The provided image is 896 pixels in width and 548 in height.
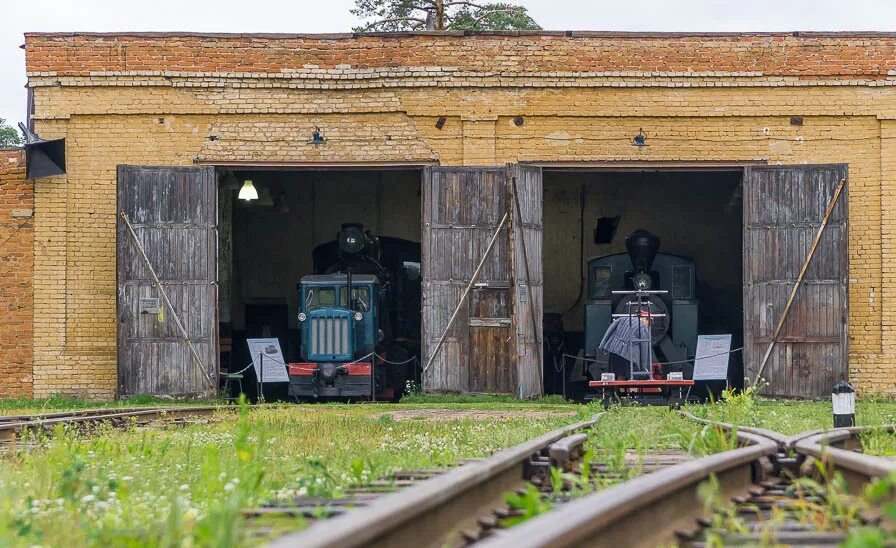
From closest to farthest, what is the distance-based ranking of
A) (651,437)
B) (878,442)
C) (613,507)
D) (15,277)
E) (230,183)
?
(613,507), (878,442), (651,437), (15,277), (230,183)

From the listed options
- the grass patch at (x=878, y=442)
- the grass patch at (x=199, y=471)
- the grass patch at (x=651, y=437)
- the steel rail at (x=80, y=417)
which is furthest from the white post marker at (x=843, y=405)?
the steel rail at (x=80, y=417)

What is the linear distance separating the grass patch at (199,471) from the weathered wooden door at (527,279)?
25.6 ft

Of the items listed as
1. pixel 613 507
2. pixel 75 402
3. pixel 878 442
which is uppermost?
pixel 613 507

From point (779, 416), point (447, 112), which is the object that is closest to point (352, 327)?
point (447, 112)

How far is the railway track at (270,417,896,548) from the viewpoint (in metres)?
3.93

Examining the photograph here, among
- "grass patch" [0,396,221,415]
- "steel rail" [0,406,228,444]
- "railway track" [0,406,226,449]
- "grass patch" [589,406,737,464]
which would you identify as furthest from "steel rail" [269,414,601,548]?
"grass patch" [0,396,221,415]

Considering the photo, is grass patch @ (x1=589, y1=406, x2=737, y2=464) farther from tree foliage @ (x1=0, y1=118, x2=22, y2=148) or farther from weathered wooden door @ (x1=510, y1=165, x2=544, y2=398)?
tree foliage @ (x1=0, y1=118, x2=22, y2=148)

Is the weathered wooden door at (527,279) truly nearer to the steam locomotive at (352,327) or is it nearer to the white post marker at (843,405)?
the steam locomotive at (352,327)

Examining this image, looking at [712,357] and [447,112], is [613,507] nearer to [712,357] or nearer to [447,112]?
[447,112]

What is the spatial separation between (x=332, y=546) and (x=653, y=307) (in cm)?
2035

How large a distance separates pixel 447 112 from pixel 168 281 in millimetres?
5511

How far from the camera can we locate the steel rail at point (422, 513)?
12.1 ft

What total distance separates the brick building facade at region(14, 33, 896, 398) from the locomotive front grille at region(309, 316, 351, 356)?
3.36 m

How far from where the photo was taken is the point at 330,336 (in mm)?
24484
